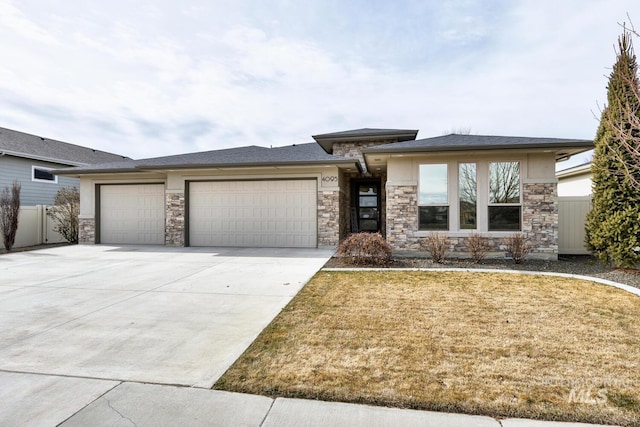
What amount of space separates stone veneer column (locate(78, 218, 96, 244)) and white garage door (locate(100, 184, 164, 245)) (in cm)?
30

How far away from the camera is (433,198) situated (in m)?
9.92

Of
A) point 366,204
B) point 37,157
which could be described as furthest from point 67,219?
point 366,204

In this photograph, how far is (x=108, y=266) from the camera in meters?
8.79

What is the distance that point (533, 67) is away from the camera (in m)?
10.3

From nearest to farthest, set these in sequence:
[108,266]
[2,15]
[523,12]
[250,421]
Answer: [250,421] < [2,15] < [523,12] < [108,266]

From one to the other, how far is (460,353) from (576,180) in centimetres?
1645

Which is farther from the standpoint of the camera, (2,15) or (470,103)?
(470,103)

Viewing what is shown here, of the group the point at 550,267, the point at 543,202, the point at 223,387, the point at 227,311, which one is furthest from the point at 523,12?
the point at 223,387

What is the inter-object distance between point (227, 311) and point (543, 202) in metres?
8.91

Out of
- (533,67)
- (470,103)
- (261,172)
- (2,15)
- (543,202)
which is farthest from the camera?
(470,103)

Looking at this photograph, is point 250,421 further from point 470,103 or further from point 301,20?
point 470,103

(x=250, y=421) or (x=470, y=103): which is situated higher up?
(x=470, y=103)

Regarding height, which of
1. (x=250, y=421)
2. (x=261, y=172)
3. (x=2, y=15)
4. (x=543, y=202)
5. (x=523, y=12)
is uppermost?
(x=523, y=12)
